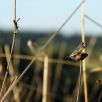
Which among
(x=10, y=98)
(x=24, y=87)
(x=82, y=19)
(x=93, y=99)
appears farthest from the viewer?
(x=93, y=99)

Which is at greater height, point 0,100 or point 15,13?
point 15,13

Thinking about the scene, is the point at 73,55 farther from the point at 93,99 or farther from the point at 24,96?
the point at 93,99

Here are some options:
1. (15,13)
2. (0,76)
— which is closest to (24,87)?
(0,76)

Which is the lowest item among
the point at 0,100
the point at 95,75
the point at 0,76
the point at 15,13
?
the point at 0,100

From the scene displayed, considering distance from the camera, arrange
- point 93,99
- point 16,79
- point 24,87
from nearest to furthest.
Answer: point 16,79
point 24,87
point 93,99

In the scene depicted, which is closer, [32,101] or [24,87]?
[24,87]

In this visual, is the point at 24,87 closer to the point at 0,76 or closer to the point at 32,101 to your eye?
the point at 0,76

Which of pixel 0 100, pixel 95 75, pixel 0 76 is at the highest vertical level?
pixel 95 75

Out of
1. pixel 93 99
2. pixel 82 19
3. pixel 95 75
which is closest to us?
pixel 82 19

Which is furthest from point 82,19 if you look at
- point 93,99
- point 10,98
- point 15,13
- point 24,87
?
point 93,99
